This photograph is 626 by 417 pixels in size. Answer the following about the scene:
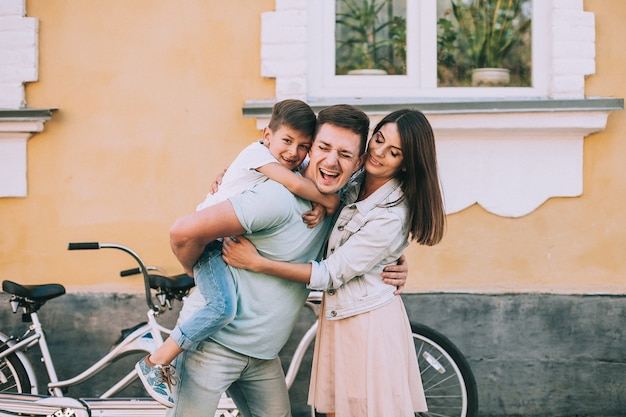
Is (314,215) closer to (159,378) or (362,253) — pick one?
(362,253)

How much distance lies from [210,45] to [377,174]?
2.27m

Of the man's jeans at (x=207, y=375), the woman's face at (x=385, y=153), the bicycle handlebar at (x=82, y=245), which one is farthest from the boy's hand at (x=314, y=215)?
the bicycle handlebar at (x=82, y=245)

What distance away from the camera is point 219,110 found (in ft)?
14.7

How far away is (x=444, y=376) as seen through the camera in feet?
13.9

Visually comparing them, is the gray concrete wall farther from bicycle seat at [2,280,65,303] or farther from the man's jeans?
the man's jeans

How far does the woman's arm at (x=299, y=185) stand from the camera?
8.04ft

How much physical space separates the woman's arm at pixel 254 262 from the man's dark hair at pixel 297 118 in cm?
48

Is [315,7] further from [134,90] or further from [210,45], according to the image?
[134,90]

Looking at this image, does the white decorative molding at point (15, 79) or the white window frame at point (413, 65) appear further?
the white window frame at point (413, 65)

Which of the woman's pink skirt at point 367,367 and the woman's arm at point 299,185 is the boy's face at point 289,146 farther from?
the woman's pink skirt at point 367,367

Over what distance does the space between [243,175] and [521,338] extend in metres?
2.58

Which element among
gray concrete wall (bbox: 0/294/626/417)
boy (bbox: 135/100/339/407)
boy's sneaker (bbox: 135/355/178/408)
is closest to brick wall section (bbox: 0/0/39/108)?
gray concrete wall (bbox: 0/294/626/417)

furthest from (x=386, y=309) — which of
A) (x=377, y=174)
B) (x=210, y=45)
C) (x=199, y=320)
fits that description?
(x=210, y=45)

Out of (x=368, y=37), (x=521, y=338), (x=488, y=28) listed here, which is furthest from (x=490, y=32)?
(x=521, y=338)
